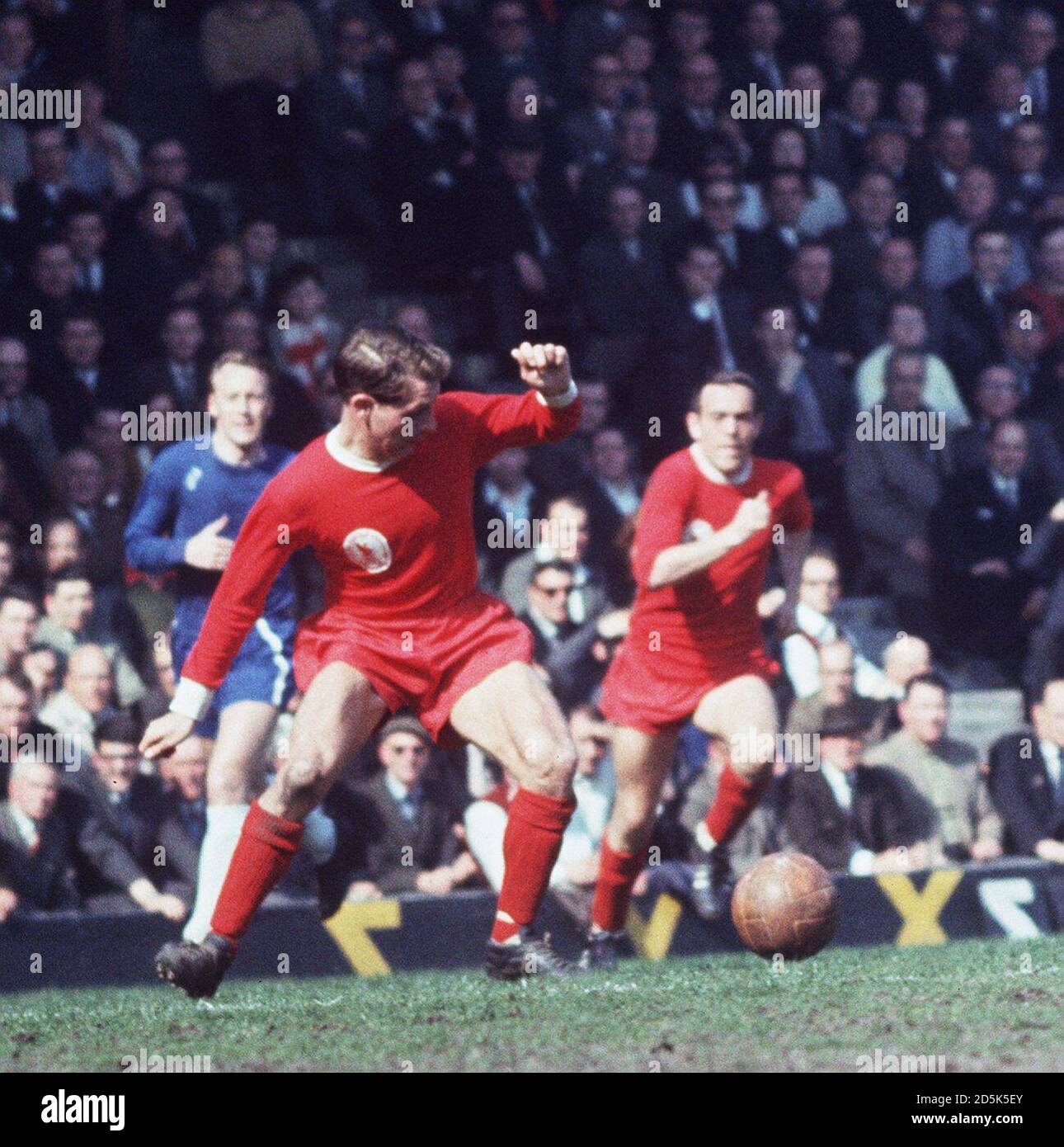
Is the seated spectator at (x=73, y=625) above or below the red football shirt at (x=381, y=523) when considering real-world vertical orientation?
below

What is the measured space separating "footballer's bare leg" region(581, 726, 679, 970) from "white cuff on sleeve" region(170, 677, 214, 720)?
225 cm

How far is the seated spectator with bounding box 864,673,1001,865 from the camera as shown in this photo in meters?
10.6

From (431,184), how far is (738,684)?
186 inches

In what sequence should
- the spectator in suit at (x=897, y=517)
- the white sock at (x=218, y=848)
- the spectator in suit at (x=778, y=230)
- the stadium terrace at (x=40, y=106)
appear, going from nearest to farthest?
the white sock at (x=218, y=848), the stadium terrace at (x=40, y=106), the spectator in suit at (x=897, y=517), the spectator in suit at (x=778, y=230)

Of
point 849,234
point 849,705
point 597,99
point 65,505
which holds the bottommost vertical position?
point 849,705

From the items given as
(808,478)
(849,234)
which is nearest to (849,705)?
(808,478)

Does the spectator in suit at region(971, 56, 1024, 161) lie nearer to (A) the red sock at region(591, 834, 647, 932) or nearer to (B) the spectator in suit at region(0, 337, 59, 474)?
(B) the spectator in suit at region(0, 337, 59, 474)

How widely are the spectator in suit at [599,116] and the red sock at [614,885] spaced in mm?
5566

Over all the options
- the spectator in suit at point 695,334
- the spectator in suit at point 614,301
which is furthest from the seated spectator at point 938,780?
the spectator in suit at point 614,301

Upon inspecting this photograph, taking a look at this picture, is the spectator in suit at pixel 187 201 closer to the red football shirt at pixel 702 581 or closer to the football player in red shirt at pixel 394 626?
the red football shirt at pixel 702 581

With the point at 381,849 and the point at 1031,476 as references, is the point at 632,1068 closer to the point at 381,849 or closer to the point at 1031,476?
the point at 381,849

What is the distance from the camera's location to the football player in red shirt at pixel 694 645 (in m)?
8.62

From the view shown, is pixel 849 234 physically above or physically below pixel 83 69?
below

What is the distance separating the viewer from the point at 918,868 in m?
10.2
